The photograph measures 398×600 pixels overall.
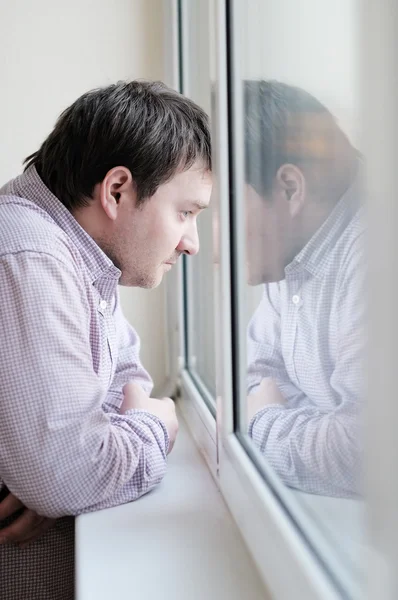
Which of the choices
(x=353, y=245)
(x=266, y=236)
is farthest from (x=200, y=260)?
(x=353, y=245)

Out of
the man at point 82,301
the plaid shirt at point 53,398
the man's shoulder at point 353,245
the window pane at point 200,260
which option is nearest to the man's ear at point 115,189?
the man at point 82,301

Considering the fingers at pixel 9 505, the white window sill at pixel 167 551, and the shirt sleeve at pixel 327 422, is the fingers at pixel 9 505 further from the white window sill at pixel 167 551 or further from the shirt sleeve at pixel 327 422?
the shirt sleeve at pixel 327 422

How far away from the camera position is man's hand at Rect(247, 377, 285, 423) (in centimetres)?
79

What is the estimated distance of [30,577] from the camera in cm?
102

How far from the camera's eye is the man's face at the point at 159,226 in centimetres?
109

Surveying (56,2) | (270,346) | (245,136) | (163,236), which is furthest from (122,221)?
(56,2)

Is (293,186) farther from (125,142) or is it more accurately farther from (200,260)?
(200,260)

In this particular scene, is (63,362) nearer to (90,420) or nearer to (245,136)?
(90,420)

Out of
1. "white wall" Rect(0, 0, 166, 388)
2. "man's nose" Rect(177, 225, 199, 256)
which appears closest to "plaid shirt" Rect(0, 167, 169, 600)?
"man's nose" Rect(177, 225, 199, 256)

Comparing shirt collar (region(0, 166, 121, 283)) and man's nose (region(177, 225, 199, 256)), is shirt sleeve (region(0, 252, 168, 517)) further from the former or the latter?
man's nose (region(177, 225, 199, 256))

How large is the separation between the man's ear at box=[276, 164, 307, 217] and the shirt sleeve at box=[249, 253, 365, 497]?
0.14 metres

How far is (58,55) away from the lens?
1.65m

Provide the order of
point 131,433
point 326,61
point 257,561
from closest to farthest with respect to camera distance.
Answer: point 326,61 < point 257,561 < point 131,433

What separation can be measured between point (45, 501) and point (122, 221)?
434 mm
